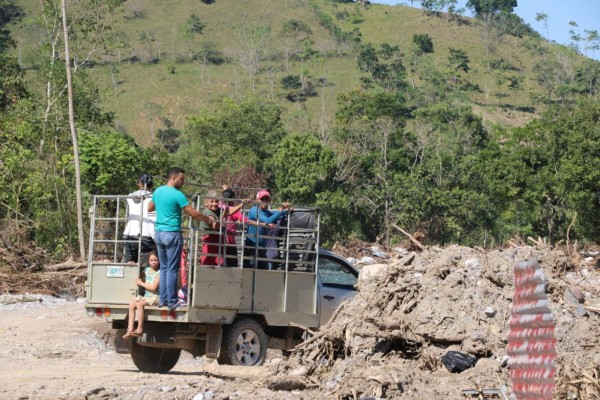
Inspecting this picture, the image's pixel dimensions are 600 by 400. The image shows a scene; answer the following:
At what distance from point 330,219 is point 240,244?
48199 millimetres

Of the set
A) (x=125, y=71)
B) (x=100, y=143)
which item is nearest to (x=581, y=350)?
(x=100, y=143)

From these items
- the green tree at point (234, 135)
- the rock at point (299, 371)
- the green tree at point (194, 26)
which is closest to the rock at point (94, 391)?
the rock at point (299, 371)

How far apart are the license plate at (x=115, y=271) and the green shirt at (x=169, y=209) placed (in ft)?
2.65

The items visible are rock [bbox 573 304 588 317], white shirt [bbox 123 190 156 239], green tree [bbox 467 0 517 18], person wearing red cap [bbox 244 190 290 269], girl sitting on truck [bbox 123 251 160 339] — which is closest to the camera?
rock [bbox 573 304 588 317]

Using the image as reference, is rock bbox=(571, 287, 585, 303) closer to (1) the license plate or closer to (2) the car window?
(2) the car window

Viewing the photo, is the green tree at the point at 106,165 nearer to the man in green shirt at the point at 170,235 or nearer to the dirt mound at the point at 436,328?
the man in green shirt at the point at 170,235

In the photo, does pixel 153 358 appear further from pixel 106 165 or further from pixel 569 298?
pixel 106 165

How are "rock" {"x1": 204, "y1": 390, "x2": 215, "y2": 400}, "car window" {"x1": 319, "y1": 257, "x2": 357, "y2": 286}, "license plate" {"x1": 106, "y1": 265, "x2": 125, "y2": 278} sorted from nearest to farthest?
"rock" {"x1": 204, "y1": 390, "x2": 215, "y2": 400}, "license plate" {"x1": 106, "y1": 265, "x2": 125, "y2": 278}, "car window" {"x1": 319, "y1": 257, "x2": 357, "y2": 286}

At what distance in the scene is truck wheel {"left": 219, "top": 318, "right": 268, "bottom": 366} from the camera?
12.3 meters

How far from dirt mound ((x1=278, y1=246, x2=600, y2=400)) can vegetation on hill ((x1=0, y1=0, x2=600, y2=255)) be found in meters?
2.93

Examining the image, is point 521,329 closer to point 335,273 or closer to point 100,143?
point 335,273

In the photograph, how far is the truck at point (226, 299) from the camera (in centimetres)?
1193

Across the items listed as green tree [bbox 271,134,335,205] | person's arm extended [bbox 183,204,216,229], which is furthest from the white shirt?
green tree [bbox 271,134,335,205]

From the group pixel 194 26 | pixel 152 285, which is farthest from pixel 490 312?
pixel 194 26
